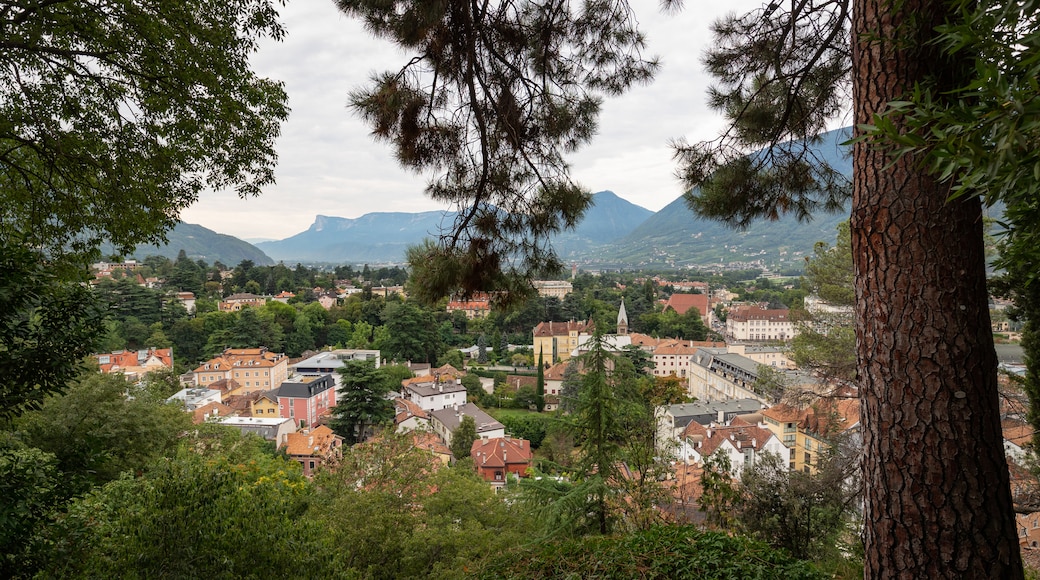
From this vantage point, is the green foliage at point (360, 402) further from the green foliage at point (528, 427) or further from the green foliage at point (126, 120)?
the green foliage at point (126, 120)

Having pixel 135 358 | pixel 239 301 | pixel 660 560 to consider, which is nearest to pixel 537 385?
pixel 135 358

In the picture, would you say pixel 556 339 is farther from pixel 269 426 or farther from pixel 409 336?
pixel 269 426

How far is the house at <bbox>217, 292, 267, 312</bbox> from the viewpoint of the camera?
144ft

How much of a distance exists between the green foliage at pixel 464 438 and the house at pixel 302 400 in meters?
9.25

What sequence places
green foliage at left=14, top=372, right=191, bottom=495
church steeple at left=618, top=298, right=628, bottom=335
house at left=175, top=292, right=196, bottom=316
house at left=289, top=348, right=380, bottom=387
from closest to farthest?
green foliage at left=14, top=372, right=191, bottom=495, house at left=289, top=348, right=380, bottom=387, house at left=175, top=292, right=196, bottom=316, church steeple at left=618, top=298, right=628, bottom=335

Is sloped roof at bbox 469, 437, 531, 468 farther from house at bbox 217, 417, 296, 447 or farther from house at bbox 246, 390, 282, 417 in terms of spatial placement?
house at bbox 246, 390, 282, 417

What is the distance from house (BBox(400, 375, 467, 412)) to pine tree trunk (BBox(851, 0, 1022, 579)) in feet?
79.1

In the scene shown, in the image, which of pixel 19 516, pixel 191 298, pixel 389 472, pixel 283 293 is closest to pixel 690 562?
pixel 19 516

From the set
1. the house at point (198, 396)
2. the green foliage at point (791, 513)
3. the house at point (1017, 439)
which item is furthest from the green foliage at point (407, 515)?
the house at point (198, 396)

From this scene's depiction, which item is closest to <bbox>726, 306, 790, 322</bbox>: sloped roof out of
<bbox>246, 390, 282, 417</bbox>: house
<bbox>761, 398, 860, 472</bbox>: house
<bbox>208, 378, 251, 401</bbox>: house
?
<bbox>761, 398, 860, 472</bbox>: house

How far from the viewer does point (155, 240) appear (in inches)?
161

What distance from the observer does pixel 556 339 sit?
3953 centimetres

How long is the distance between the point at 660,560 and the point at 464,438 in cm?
1577

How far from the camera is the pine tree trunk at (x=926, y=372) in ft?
4.82
